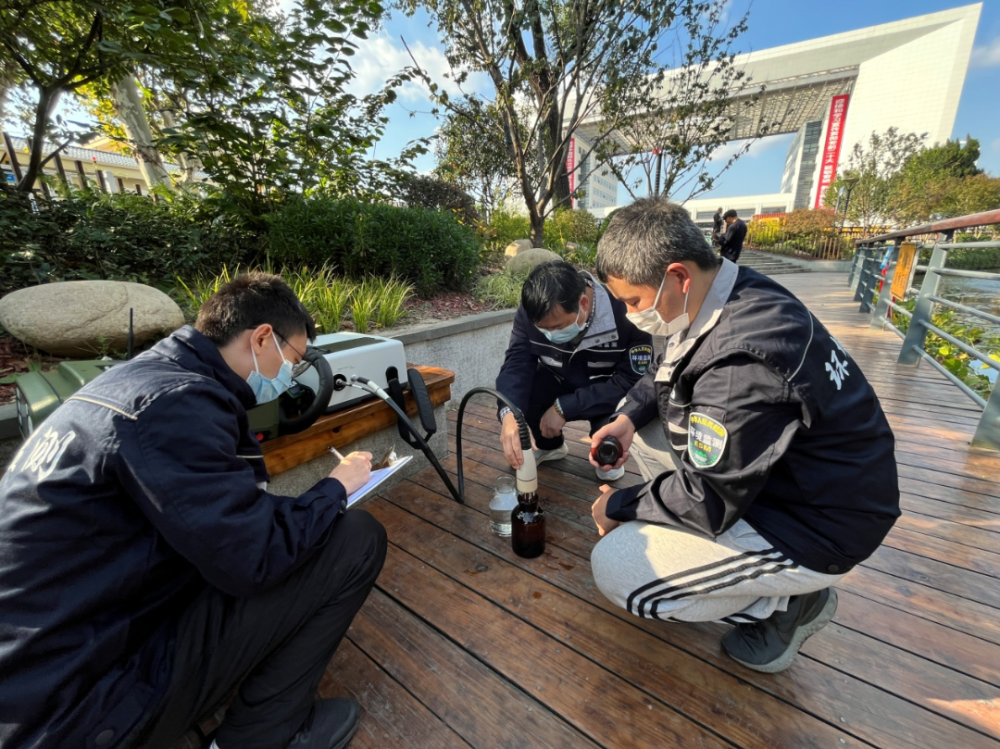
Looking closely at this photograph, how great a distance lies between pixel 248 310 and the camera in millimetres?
1076

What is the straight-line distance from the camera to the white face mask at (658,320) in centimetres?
110

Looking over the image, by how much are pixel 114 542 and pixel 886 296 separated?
6685 millimetres

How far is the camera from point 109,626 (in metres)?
0.74

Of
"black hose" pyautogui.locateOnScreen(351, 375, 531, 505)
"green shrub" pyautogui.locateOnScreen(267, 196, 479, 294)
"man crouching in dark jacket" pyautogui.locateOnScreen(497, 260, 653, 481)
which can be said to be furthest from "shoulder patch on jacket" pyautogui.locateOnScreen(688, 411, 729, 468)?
"green shrub" pyautogui.locateOnScreen(267, 196, 479, 294)

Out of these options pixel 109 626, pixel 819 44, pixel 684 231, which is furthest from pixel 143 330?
pixel 819 44

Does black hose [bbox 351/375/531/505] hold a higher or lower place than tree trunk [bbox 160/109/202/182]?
lower

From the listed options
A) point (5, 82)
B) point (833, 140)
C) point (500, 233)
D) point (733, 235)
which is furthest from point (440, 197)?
point (833, 140)

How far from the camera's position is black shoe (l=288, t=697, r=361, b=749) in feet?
3.11

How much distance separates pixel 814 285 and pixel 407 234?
9.89 m

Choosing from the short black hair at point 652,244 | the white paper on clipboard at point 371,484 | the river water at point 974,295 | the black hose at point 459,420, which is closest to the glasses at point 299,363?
the black hose at point 459,420

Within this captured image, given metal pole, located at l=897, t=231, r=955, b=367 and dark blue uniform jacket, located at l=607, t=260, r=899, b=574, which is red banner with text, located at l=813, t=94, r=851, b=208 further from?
dark blue uniform jacket, located at l=607, t=260, r=899, b=574

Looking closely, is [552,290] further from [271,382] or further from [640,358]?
[271,382]

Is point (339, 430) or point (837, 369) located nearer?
point (837, 369)

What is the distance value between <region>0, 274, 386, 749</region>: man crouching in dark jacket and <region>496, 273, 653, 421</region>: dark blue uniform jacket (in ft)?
3.96
